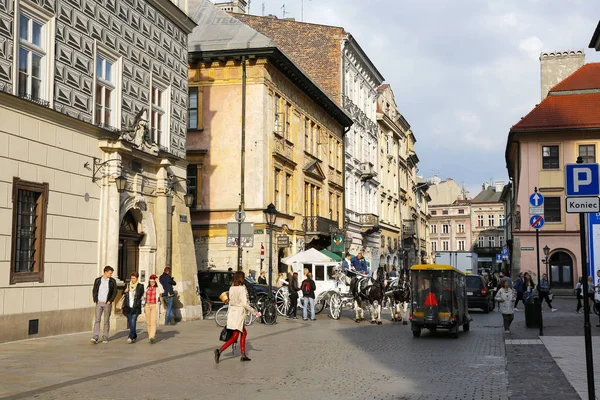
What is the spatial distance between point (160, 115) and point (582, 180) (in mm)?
17740

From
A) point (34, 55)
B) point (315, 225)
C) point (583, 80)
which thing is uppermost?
point (583, 80)

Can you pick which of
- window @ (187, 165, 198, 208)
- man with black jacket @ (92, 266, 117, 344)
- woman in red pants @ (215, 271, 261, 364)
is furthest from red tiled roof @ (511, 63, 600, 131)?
woman in red pants @ (215, 271, 261, 364)

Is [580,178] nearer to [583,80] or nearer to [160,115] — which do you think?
[160,115]

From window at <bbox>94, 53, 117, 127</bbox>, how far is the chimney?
50.9 meters

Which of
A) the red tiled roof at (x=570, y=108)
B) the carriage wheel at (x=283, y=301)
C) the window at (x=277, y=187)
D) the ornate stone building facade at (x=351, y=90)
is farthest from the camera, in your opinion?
the red tiled roof at (x=570, y=108)

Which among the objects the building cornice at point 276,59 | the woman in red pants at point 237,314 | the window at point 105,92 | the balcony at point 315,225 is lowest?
the woman in red pants at point 237,314

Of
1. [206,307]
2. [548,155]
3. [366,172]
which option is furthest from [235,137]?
[548,155]

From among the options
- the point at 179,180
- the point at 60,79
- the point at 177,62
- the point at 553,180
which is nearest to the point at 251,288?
the point at 179,180

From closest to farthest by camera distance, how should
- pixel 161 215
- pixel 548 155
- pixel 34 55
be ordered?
pixel 34 55, pixel 161 215, pixel 548 155

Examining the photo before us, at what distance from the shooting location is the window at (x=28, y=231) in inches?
671

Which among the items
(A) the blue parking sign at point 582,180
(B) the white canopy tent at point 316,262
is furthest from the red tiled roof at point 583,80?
(A) the blue parking sign at point 582,180

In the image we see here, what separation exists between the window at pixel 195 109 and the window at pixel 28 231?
755 inches

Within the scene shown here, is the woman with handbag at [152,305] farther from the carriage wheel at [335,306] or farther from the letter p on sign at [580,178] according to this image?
the carriage wheel at [335,306]

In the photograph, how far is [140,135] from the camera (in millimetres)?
22969
